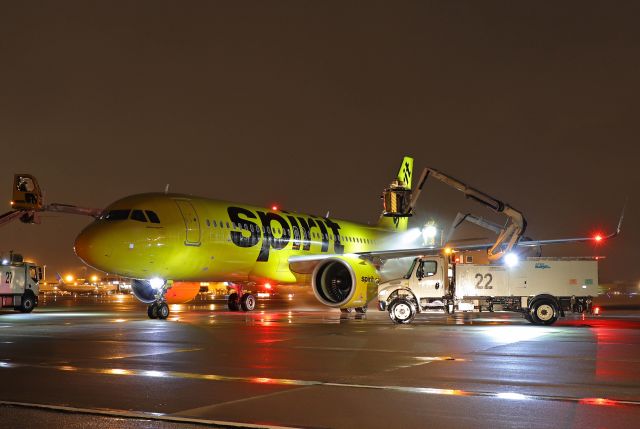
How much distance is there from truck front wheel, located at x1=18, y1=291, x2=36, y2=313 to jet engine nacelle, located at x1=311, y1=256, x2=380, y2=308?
14.4 m

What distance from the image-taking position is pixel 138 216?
2359 cm

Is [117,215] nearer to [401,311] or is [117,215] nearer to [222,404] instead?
[401,311]

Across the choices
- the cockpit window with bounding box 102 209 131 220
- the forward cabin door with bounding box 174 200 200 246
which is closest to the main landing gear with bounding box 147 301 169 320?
the forward cabin door with bounding box 174 200 200 246

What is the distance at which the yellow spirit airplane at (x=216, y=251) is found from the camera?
23.2m

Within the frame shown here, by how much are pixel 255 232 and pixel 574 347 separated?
48.9ft

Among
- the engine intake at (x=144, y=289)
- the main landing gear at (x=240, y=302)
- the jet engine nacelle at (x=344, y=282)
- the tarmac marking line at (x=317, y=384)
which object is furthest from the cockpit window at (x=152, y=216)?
the tarmac marking line at (x=317, y=384)

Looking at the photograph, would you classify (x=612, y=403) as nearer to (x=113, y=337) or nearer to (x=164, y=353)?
(x=164, y=353)

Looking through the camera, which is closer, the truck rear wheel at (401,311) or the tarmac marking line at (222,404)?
the tarmac marking line at (222,404)

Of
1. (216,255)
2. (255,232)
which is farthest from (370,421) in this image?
(255,232)

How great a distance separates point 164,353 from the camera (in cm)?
1355

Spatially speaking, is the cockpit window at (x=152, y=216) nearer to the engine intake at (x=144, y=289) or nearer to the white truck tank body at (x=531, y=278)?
the engine intake at (x=144, y=289)

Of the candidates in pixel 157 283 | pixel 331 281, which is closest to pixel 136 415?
pixel 157 283

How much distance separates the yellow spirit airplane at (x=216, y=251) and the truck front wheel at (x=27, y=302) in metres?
8.02

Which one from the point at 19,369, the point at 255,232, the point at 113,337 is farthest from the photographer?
the point at 255,232
